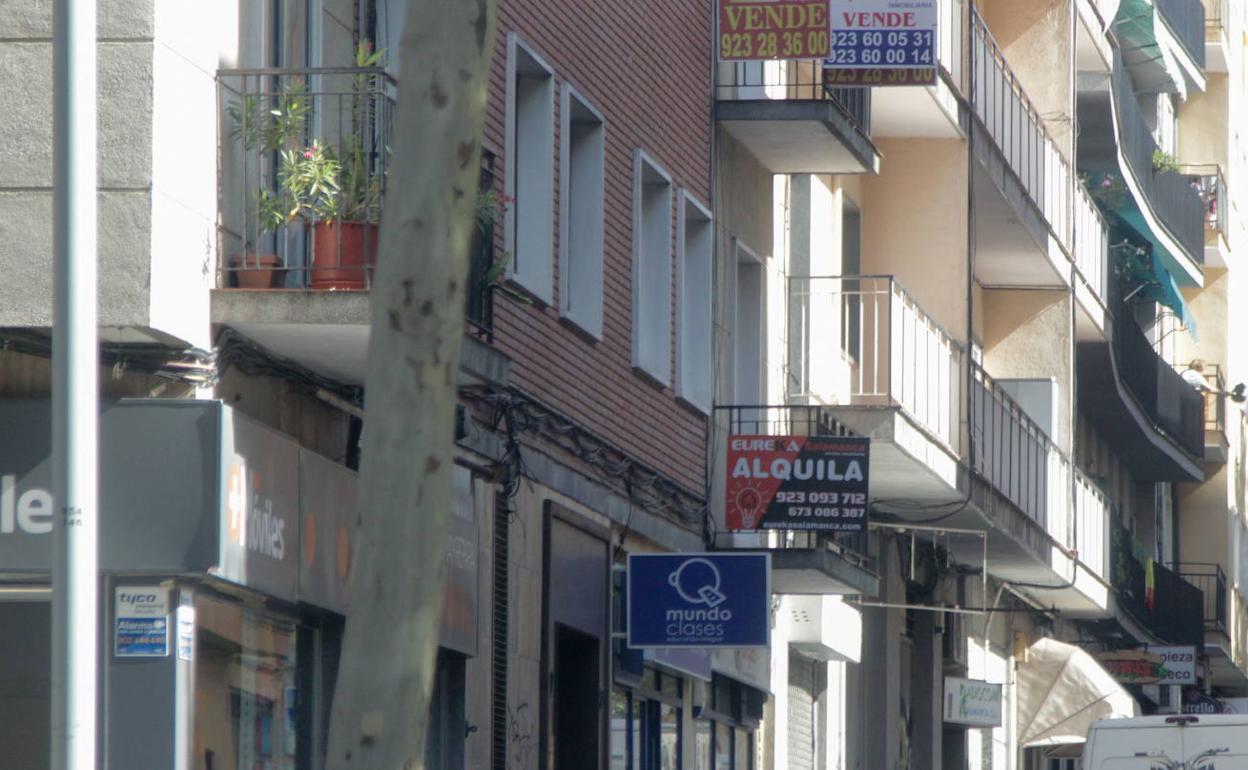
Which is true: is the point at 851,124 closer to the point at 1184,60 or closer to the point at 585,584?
the point at 585,584

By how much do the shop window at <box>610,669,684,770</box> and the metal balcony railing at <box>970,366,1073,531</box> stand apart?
601cm

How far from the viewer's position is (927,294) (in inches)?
1101

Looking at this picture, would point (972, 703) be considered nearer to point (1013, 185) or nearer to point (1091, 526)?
point (1091, 526)

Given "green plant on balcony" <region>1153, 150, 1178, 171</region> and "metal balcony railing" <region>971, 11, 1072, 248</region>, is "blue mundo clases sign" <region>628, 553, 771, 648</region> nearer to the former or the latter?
"metal balcony railing" <region>971, 11, 1072, 248</region>

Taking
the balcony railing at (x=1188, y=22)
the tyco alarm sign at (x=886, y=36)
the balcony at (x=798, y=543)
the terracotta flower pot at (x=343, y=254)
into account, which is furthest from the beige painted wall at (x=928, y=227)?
the balcony railing at (x=1188, y=22)

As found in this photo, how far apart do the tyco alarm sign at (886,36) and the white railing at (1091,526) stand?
12076 mm

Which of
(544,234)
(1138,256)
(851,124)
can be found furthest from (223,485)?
(1138,256)

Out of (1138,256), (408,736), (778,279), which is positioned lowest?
(408,736)

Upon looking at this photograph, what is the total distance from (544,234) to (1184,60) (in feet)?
99.4

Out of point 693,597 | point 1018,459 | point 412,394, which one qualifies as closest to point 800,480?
point 693,597

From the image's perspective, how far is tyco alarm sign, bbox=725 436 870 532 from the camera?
21.8 m

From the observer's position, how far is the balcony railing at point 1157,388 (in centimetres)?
4169

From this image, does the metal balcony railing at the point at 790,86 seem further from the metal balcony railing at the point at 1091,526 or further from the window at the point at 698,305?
the metal balcony railing at the point at 1091,526

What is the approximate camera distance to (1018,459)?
3012 centimetres
